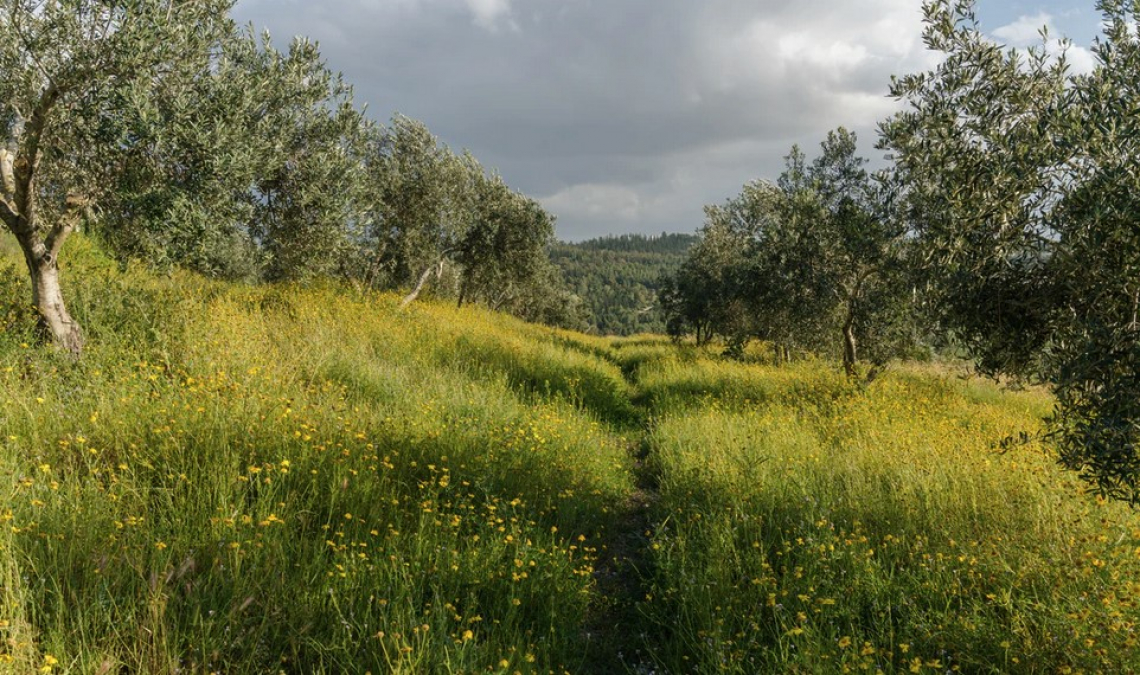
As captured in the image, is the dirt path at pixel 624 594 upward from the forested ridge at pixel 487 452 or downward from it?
downward

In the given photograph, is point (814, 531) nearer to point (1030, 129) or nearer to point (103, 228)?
point (1030, 129)

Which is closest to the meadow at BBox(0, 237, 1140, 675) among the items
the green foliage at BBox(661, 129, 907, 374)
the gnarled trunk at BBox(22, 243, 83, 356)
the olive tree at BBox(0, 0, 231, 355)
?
the gnarled trunk at BBox(22, 243, 83, 356)

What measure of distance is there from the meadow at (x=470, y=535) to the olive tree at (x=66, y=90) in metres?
1.33

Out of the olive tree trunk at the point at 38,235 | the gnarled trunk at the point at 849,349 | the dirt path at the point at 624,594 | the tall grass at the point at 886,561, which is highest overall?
the olive tree trunk at the point at 38,235

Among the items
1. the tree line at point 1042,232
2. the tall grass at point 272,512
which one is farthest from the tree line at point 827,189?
the tall grass at point 272,512

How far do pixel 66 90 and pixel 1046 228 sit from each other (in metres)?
11.7

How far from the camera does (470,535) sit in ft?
18.4

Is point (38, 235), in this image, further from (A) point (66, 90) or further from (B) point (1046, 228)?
(B) point (1046, 228)

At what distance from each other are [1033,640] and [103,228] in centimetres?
1255

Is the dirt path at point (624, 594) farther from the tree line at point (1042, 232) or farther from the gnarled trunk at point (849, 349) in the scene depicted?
the gnarled trunk at point (849, 349)

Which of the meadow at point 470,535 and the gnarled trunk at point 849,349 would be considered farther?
the gnarled trunk at point 849,349

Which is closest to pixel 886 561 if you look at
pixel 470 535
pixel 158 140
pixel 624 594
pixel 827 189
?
pixel 624 594

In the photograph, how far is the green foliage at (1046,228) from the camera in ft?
13.9

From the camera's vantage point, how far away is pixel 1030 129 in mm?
5102
